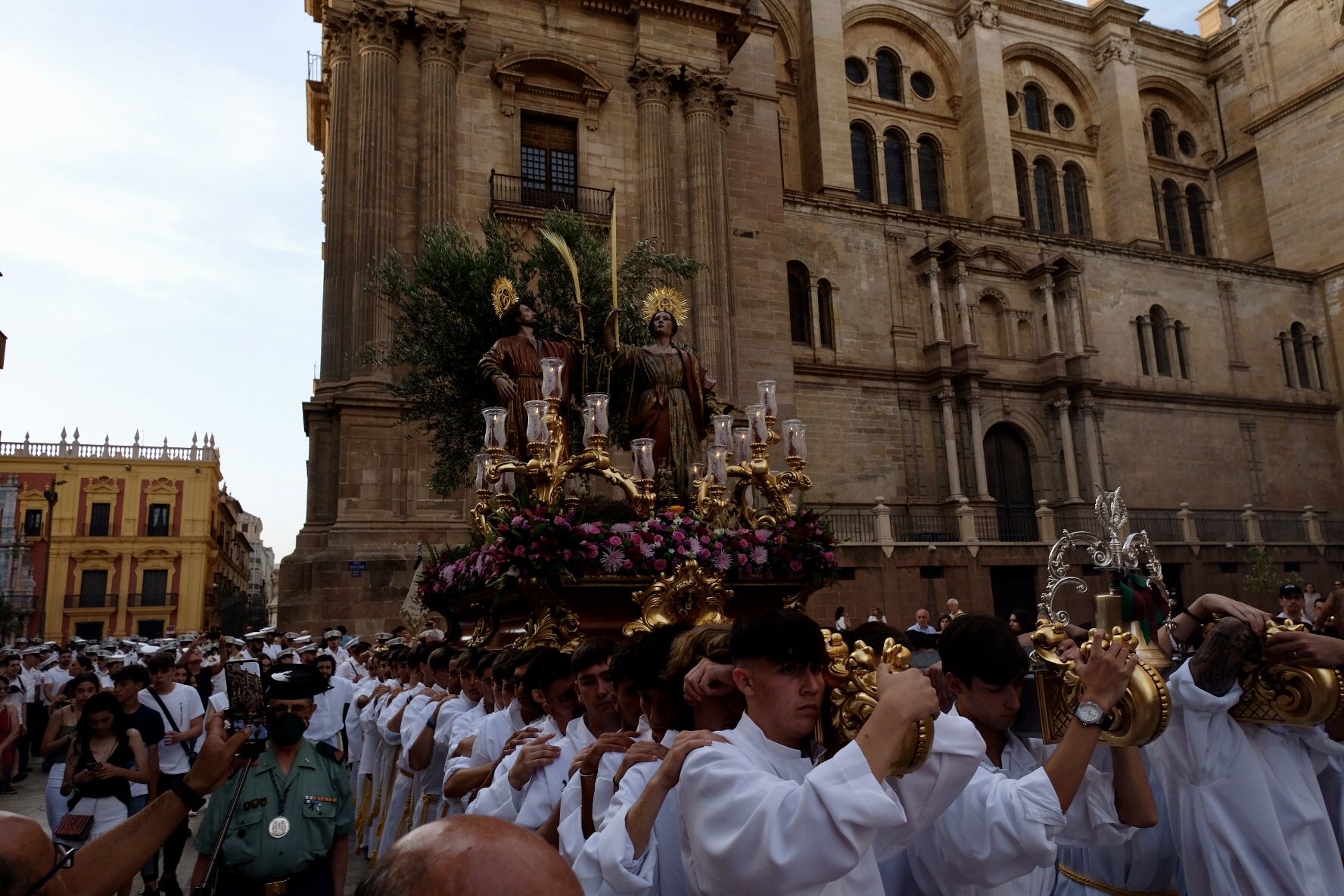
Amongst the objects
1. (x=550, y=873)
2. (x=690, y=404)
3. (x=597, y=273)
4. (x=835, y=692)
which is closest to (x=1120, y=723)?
(x=835, y=692)

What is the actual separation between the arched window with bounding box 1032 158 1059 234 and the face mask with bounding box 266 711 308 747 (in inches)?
1474

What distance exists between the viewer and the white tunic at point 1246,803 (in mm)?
3434

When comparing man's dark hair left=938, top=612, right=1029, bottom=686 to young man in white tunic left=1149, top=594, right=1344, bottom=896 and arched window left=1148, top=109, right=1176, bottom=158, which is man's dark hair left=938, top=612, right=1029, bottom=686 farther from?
arched window left=1148, top=109, right=1176, bottom=158

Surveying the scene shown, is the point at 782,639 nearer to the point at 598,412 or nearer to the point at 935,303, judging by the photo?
the point at 598,412

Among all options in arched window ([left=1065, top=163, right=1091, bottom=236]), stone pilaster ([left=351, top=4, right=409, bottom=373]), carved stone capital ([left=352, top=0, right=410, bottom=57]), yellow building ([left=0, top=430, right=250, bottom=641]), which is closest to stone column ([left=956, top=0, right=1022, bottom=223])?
arched window ([left=1065, top=163, right=1091, bottom=236])

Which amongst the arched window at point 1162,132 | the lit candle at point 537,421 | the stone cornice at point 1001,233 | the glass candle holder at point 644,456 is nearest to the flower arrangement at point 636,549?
the glass candle holder at point 644,456

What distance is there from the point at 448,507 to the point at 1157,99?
37391 mm

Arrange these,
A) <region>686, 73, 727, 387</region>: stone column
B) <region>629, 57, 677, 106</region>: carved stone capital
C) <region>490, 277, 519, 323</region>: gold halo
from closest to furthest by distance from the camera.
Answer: <region>490, 277, 519, 323</region>: gold halo → <region>686, 73, 727, 387</region>: stone column → <region>629, 57, 677, 106</region>: carved stone capital

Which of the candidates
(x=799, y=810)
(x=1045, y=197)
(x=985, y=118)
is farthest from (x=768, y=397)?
(x=1045, y=197)

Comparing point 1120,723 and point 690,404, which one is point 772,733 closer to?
point 1120,723

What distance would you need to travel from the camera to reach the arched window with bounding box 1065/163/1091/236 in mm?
37750

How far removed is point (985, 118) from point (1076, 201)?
20.6 feet

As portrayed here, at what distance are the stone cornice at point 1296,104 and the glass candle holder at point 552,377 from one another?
38433mm

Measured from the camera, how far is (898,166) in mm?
35531
